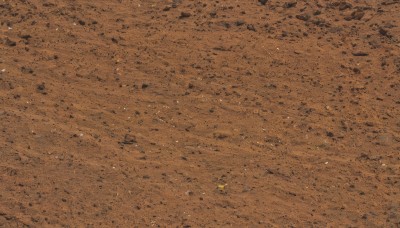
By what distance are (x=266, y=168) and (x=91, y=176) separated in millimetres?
1497

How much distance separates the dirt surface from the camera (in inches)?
279

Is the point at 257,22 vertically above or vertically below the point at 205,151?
above

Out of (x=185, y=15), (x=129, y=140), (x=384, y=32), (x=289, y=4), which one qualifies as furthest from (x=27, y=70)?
(x=384, y=32)

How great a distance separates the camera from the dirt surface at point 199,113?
7082mm

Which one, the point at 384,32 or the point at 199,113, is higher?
the point at 384,32

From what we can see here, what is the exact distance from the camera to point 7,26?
9297 mm

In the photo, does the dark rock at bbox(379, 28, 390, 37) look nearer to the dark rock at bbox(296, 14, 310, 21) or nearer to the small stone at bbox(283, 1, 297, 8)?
the dark rock at bbox(296, 14, 310, 21)

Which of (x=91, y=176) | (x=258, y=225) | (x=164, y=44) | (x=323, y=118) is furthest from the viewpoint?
(x=164, y=44)

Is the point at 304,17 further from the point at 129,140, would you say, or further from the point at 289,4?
the point at 129,140

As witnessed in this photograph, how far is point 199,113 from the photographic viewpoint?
8.11m

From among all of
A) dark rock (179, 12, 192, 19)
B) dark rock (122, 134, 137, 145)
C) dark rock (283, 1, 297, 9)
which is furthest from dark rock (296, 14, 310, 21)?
dark rock (122, 134, 137, 145)

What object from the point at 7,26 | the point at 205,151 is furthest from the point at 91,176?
the point at 7,26

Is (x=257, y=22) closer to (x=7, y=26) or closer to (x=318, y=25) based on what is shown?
(x=318, y=25)

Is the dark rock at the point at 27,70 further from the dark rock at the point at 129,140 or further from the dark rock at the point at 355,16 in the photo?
the dark rock at the point at 355,16
